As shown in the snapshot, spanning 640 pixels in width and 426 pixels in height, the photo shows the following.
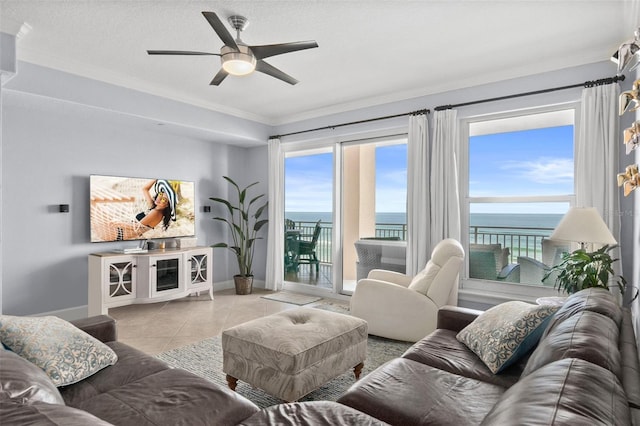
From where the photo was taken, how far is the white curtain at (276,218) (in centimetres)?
559

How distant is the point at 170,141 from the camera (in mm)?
5082

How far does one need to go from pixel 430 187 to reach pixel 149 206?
3541 mm

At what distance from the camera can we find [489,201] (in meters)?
3.95

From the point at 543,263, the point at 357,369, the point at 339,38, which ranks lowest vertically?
the point at 357,369

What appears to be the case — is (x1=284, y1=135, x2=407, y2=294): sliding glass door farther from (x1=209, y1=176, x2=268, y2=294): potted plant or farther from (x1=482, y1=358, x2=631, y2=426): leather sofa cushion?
(x1=482, y1=358, x2=631, y2=426): leather sofa cushion

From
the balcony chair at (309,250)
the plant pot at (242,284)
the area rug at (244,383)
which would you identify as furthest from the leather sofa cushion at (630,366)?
the plant pot at (242,284)

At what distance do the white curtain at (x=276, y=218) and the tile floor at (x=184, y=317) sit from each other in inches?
15.3

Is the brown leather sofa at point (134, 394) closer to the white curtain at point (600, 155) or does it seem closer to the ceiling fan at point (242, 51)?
the ceiling fan at point (242, 51)

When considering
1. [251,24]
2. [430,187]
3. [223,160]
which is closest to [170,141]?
[223,160]

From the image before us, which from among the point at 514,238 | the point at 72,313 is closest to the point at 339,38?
the point at 514,238

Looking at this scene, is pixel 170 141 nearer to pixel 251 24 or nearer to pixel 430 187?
pixel 251 24

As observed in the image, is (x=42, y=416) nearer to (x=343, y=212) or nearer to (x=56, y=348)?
(x=56, y=348)

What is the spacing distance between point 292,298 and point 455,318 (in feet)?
9.91

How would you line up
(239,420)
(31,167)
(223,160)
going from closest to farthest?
(239,420), (31,167), (223,160)
